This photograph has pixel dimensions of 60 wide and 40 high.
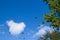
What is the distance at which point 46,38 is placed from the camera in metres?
34.2

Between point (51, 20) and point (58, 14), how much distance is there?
3.55 feet

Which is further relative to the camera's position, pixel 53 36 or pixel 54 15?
pixel 53 36

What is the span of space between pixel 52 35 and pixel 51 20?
23.2 ft

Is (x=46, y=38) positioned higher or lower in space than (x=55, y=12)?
higher

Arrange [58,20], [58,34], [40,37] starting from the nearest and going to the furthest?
[58,20] → [58,34] → [40,37]

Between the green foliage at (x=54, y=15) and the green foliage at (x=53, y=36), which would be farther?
the green foliage at (x=53, y=36)


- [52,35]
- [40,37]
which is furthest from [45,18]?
[40,37]

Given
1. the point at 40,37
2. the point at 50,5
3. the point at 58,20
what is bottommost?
the point at 58,20

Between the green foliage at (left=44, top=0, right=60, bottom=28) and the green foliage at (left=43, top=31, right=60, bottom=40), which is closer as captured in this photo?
the green foliage at (left=44, top=0, right=60, bottom=28)

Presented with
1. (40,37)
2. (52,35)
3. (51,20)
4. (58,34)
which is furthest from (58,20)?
(40,37)

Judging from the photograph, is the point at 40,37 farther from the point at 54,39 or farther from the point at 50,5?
the point at 50,5

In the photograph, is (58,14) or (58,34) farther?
(58,34)

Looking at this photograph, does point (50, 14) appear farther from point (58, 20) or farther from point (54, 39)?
point (54, 39)

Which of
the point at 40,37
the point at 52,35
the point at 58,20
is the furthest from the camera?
the point at 40,37
